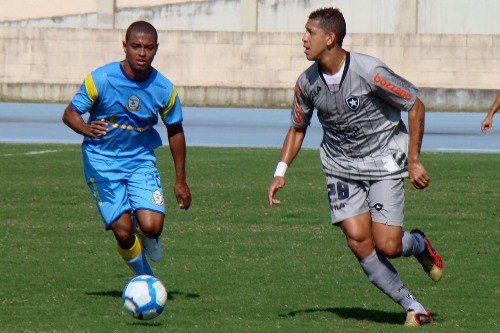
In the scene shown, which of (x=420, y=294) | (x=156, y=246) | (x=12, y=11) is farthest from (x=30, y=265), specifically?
(x=12, y=11)

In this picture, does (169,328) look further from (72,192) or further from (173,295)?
(72,192)

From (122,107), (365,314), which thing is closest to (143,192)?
(122,107)

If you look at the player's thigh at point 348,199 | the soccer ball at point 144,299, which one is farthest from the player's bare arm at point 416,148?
the soccer ball at point 144,299

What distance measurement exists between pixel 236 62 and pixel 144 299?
25.9m

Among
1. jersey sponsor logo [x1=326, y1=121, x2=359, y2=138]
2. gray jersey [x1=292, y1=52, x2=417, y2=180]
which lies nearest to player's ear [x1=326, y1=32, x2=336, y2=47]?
gray jersey [x1=292, y1=52, x2=417, y2=180]

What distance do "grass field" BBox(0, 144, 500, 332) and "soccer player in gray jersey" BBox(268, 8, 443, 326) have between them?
1.52ft

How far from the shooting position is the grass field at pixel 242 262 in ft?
23.1

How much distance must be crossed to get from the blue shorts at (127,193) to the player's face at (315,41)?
1.57 m

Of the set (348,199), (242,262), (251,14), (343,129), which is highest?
(251,14)

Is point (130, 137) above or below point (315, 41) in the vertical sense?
below

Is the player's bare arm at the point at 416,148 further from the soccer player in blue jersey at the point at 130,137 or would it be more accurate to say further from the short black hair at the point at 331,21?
the soccer player in blue jersey at the point at 130,137

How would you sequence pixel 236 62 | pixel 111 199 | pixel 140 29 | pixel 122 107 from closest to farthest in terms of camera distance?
pixel 140 29 → pixel 122 107 → pixel 111 199 → pixel 236 62

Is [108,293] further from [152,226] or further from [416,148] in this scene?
[416,148]

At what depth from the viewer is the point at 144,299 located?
665 centimetres
